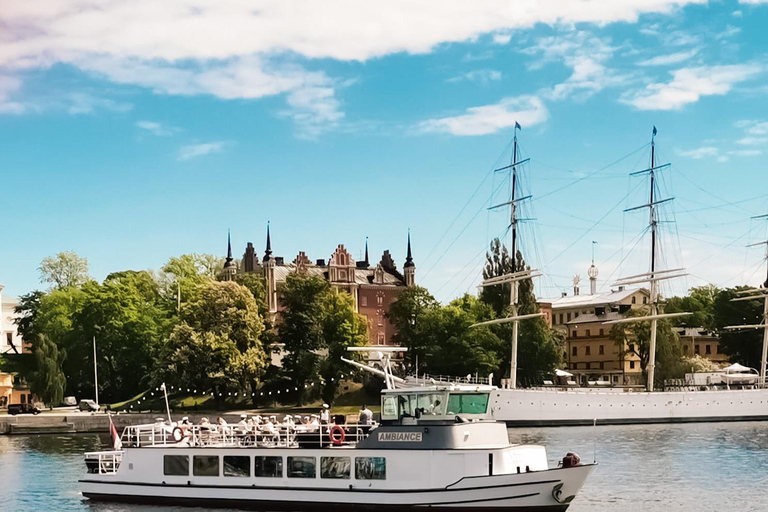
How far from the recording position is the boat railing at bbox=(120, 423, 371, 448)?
3478 centimetres

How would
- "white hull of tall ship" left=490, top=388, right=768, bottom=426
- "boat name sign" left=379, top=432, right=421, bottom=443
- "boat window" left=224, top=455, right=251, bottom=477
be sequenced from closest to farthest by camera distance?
"boat name sign" left=379, top=432, right=421, bottom=443 < "boat window" left=224, top=455, right=251, bottom=477 < "white hull of tall ship" left=490, top=388, right=768, bottom=426

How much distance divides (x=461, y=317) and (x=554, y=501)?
7021 centimetres

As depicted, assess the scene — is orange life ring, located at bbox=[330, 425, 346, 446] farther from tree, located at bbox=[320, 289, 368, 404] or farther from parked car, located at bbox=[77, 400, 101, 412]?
parked car, located at bbox=[77, 400, 101, 412]

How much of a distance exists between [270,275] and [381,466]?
12480 cm

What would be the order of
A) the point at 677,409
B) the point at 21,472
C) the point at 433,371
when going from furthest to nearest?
1. the point at 433,371
2. the point at 677,409
3. the point at 21,472

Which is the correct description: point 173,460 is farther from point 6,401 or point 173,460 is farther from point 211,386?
point 6,401

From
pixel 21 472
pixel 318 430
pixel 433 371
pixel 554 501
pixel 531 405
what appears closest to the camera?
pixel 554 501

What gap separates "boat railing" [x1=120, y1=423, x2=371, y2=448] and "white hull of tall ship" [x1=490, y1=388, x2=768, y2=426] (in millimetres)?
48219

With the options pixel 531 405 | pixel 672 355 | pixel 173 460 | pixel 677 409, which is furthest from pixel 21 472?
pixel 672 355

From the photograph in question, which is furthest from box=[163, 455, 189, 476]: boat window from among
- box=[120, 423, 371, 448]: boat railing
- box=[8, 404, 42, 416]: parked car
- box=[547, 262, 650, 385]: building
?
box=[547, 262, 650, 385]: building

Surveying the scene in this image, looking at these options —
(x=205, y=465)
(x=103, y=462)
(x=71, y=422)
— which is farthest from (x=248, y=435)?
(x=71, y=422)

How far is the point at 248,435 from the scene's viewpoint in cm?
3622

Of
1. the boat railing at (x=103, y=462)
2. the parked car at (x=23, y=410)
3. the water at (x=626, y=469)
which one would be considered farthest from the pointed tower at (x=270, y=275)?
the boat railing at (x=103, y=462)

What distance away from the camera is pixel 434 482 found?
32.2 meters
